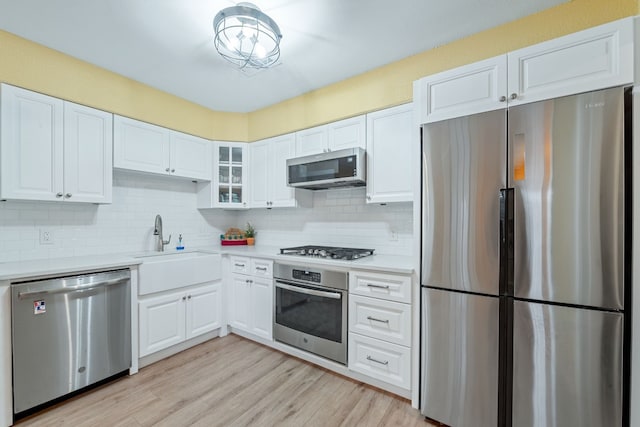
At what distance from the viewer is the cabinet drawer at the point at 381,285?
1946 millimetres

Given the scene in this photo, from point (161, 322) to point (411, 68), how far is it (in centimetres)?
310

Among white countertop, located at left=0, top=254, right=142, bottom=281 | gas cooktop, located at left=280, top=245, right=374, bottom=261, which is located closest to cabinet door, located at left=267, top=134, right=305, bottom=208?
gas cooktop, located at left=280, top=245, right=374, bottom=261

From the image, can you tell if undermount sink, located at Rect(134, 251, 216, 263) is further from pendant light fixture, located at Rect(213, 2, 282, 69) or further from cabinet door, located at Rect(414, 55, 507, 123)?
cabinet door, located at Rect(414, 55, 507, 123)

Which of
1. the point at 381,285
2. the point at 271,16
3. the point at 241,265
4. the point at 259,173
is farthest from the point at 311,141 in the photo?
the point at 381,285

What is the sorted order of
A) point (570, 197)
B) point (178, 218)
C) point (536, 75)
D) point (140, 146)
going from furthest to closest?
point (178, 218), point (140, 146), point (536, 75), point (570, 197)

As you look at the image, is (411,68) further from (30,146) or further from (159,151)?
(30,146)

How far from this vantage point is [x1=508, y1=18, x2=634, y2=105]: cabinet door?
4.35ft

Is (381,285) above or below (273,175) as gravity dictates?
below

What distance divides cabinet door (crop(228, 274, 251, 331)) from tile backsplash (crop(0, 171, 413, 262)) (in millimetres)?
758

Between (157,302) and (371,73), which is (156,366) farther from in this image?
(371,73)

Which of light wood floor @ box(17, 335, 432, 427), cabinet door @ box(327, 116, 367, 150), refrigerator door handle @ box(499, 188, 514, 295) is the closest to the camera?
refrigerator door handle @ box(499, 188, 514, 295)

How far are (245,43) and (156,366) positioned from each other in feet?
8.92

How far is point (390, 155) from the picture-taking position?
2.38m

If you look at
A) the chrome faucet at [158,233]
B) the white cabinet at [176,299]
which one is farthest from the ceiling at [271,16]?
the white cabinet at [176,299]
